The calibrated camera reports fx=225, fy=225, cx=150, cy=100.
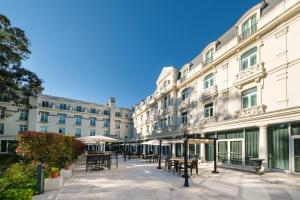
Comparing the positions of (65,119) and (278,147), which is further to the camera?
(65,119)

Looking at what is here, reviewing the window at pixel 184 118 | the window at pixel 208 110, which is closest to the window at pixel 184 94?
the window at pixel 184 118

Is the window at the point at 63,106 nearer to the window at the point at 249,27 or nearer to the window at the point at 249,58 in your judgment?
the window at the point at 249,58

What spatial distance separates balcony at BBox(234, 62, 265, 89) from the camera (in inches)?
647

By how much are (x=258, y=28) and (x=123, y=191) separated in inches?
600

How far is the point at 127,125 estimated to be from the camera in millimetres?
62938

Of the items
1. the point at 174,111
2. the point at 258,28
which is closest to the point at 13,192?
the point at 258,28

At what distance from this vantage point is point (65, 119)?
53656 millimetres

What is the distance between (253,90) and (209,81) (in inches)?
255

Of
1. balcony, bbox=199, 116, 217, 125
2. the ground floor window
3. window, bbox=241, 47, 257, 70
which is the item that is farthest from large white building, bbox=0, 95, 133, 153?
the ground floor window

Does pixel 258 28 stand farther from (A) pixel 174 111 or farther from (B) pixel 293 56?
(A) pixel 174 111

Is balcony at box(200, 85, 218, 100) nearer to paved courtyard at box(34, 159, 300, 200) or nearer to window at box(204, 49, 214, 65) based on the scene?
window at box(204, 49, 214, 65)

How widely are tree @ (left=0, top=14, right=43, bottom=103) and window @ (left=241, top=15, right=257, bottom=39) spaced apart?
2160 centimetres

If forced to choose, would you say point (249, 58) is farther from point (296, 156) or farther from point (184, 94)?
point (184, 94)

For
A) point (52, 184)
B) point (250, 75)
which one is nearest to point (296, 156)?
point (250, 75)
